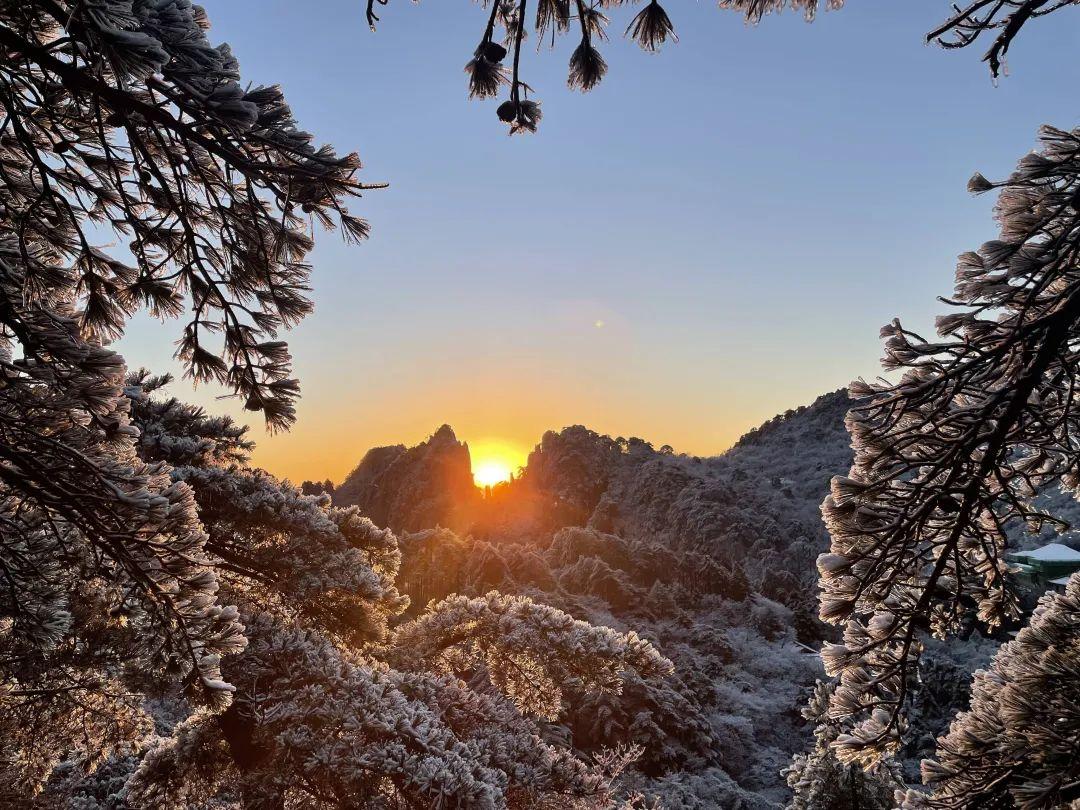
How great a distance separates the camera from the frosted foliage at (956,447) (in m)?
2.47

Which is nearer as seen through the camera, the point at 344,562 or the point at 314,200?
the point at 314,200

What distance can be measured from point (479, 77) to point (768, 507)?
40556mm

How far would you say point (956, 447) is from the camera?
2582 millimetres

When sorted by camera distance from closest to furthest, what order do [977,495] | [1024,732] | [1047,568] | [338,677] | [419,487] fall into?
[1024,732] → [977,495] → [338,677] → [1047,568] → [419,487]

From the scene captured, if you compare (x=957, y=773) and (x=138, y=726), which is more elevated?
(x=957, y=773)

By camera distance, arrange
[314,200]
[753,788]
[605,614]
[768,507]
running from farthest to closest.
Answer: [768,507] < [605,614] < [753,788] < [314,200]

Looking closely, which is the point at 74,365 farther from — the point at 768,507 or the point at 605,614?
the point at 768,507

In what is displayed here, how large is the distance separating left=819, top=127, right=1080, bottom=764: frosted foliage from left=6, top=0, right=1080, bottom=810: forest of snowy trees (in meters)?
0.02

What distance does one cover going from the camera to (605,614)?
67.7ft

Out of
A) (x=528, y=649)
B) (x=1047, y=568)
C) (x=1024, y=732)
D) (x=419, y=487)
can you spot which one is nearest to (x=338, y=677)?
(x=528, y=649)

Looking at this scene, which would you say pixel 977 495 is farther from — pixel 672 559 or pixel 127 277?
pixel 672 559

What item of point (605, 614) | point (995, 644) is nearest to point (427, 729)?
point (605, 614)

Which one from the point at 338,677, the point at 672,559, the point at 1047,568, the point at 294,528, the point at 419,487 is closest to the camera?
the point at 338,677

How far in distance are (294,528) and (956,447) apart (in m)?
5.83
